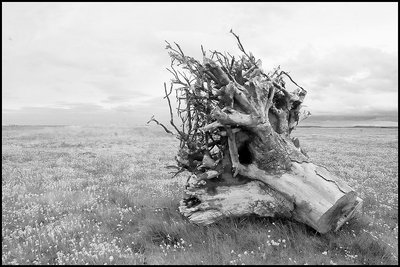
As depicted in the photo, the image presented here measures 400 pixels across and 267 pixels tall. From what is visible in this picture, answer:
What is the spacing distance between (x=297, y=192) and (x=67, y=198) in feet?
26.6

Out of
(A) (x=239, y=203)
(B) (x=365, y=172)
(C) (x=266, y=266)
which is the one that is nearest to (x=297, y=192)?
(A) (x=239, y=203)

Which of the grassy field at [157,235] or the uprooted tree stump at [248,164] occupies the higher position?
the uprooted tree stump at [248,164]

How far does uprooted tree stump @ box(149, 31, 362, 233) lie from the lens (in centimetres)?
793

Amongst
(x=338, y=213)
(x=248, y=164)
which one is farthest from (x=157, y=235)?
(x=338, y=213)

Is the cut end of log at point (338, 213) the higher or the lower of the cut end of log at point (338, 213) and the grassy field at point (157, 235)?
the higher

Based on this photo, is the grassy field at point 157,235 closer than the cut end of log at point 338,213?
Yes

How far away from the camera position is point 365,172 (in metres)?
18.5

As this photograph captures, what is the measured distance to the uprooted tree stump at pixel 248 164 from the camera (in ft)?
26.0

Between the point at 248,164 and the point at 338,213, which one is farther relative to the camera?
the point at 248,164

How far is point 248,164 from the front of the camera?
30.0 ft

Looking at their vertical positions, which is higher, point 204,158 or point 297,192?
point 204,158

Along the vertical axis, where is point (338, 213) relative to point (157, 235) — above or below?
above

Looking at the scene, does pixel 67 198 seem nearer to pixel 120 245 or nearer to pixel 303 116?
pixel 120 245

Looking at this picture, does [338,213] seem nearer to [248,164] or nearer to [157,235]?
[248,164]
